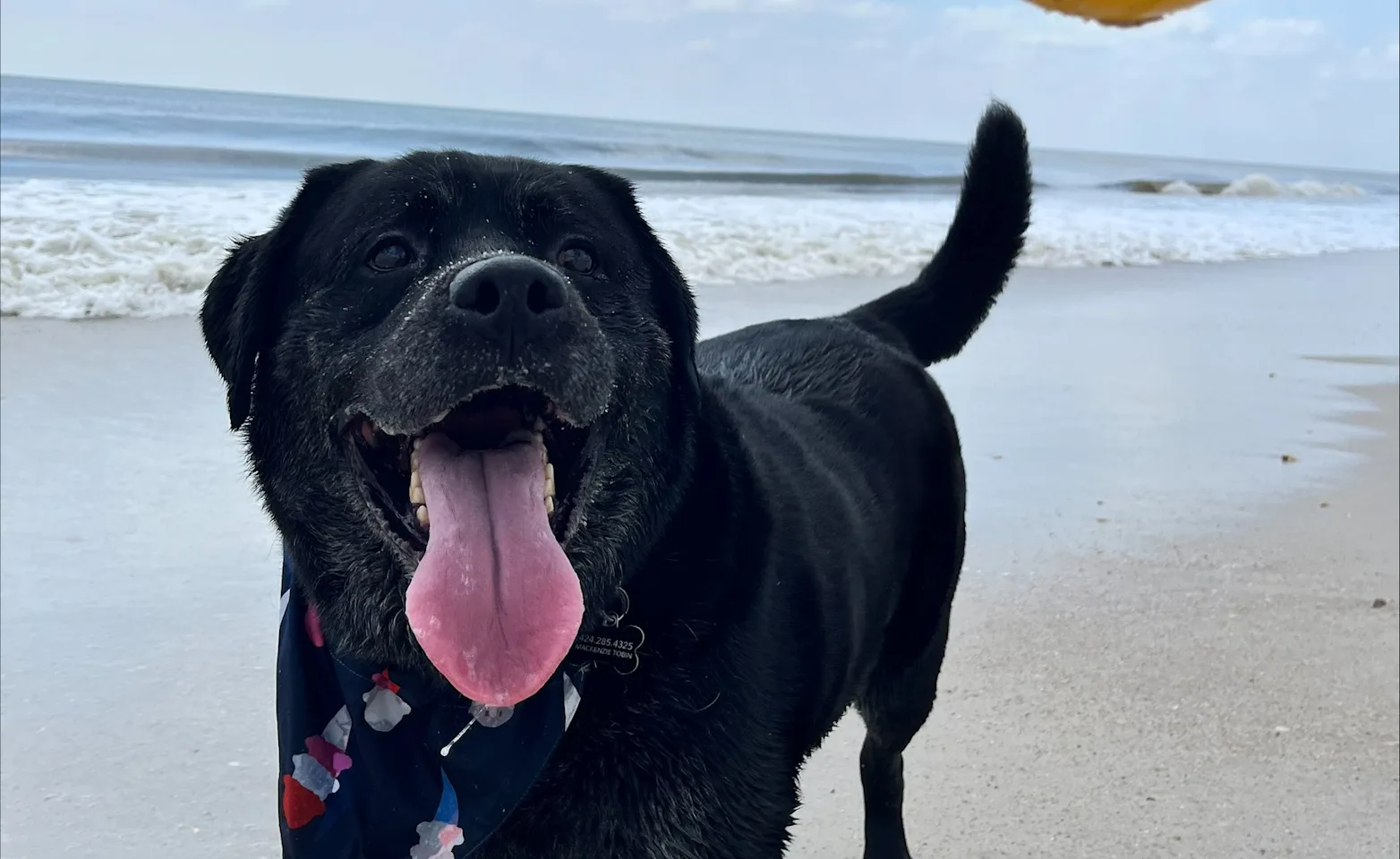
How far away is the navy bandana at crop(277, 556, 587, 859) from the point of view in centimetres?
192

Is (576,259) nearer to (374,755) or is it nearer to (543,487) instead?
(543,487)

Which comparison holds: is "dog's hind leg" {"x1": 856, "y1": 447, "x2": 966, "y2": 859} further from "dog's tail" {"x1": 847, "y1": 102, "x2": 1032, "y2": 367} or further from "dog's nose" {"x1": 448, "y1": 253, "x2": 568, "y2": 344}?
"dog's nose" {"x1": 448, "y1": 253, "x2": 568, "y2": 344}

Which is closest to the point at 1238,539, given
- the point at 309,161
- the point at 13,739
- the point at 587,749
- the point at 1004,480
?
the point at 1004,480

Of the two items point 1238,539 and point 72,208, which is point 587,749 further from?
point 72,208

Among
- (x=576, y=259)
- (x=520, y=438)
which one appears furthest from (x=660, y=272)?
(x=520, y=438)

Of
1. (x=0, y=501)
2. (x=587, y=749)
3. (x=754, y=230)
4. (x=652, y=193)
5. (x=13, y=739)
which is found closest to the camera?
(x=587, y=749)

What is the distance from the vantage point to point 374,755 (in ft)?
6.39

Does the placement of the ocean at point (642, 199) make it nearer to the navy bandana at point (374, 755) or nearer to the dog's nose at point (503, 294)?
the navy bandana at point (374, 755)

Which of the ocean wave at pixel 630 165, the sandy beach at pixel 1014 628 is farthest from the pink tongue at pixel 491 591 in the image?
the ocean wave at pixel 630 165

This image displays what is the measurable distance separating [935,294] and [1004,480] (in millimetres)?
1843

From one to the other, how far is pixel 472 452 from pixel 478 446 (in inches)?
2.7

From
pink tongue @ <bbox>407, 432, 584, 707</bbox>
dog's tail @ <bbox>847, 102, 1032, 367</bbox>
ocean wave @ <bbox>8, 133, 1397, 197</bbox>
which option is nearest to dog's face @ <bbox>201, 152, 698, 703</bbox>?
pink tongue @ <bbox>407, 432, 584, 707</bbox>

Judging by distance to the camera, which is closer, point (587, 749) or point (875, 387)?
point (587, 749)

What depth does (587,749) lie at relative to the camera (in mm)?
1869
